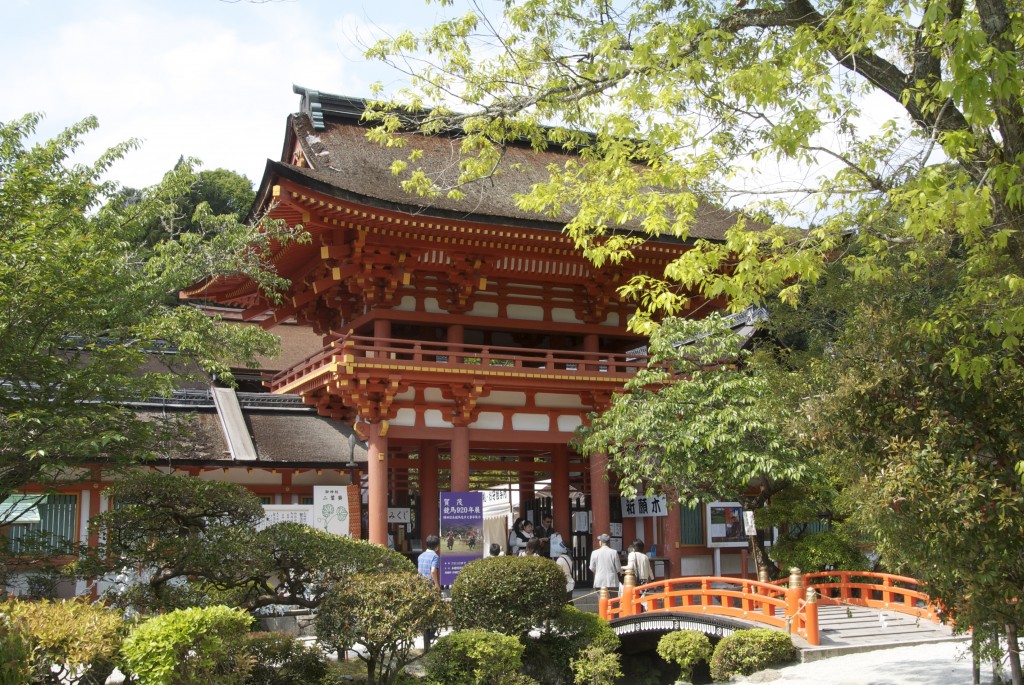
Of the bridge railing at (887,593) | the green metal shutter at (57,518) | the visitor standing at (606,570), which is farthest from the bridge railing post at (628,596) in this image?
the green metal shutter at (57,518)

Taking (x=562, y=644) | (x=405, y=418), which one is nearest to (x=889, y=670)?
(x=562, y=644)

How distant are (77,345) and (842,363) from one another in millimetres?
9042

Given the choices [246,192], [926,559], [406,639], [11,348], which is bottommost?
[406,639]

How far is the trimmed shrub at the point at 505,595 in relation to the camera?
12.5 metres

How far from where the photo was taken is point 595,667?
42.7ft

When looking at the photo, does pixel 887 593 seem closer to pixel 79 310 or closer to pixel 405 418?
pixel 405 418

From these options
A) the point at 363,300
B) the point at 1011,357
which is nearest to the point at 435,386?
the point at 363,300

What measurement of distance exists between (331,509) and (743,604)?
737cm

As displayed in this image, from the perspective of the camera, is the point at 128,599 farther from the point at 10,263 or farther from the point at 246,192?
the point at 246,192

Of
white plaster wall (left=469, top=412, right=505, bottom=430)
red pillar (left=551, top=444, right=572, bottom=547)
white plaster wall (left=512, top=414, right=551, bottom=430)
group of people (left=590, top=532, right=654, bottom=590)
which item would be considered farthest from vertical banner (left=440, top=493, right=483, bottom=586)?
red pillar (left=551, top=444, right=572, bottom=547)

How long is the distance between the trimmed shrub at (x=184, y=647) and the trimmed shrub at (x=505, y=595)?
403 cm

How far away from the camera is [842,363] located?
8.74 meters

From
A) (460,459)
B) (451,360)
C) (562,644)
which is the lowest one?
(562,644)

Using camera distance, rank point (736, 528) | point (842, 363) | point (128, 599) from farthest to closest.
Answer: point (736, 528) → point (128, 599) → point (842, 363)
